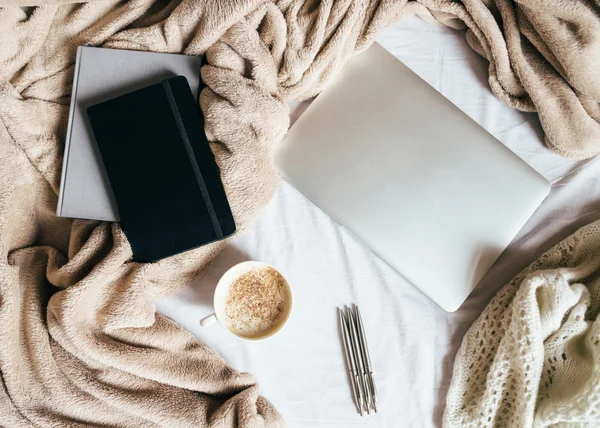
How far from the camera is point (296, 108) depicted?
2.90 ft

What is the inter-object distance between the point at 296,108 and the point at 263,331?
0.37 m

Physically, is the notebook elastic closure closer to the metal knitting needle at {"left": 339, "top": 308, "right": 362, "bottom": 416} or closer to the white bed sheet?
the white bed sheet

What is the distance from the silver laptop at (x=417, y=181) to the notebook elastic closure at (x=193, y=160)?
0.13 metres

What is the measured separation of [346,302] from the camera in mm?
870

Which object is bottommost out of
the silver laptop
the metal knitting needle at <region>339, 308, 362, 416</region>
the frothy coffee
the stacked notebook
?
the metal knitting needle at <region>339, 308, 362, 416</region>

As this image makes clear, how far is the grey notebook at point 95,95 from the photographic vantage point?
2.55 ft

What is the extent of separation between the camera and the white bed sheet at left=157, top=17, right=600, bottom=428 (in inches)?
33.7

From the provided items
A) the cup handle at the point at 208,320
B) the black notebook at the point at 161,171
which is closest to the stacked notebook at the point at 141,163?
the black notebook at the point at 161,171

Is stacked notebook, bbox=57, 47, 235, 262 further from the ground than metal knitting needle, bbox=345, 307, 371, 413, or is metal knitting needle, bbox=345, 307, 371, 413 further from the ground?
stacked notebook, bbox=57, 47, 235, 262

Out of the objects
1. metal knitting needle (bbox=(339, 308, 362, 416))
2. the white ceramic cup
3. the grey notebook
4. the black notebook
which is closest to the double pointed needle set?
metal knitting needle (bbox=(339, 308, 362, 416))

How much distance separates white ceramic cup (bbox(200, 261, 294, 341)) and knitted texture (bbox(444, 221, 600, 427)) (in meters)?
0.29

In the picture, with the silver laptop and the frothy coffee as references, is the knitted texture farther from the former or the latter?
the frothy coffee

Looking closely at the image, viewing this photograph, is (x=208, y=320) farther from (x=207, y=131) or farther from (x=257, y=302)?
(x=207, y=131)

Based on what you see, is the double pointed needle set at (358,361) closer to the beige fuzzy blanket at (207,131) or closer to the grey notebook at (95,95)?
the beige fuzzy blanket at (207,131)
